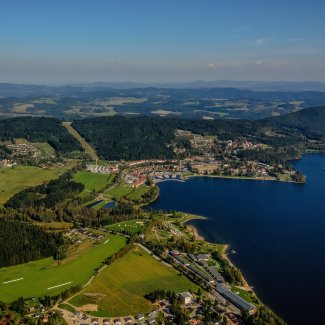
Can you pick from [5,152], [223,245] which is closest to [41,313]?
[223,245]

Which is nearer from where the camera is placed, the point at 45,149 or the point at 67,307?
the point at 67,307

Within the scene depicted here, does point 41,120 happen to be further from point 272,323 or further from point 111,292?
point 272,323

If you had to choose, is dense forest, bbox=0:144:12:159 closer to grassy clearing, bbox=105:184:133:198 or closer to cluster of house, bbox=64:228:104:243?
grassy clearing, bbox=105:184:133:198

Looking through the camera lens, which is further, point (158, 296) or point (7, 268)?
point (7, 268)

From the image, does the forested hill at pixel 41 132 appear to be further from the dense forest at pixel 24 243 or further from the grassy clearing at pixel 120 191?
the dense forest at pixel 24 243

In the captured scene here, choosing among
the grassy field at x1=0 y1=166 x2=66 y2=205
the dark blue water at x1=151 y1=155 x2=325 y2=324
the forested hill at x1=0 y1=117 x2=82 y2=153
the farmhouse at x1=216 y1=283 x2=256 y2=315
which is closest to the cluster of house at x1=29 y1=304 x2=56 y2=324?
the farmhouse at x1=216 y1=283 x2=256 y2=315

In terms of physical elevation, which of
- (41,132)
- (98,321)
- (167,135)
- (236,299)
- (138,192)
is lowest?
(98,321)

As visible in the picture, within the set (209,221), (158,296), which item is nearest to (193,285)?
(158,296)

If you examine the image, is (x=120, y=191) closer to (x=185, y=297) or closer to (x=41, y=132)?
(x=185, y=297)
